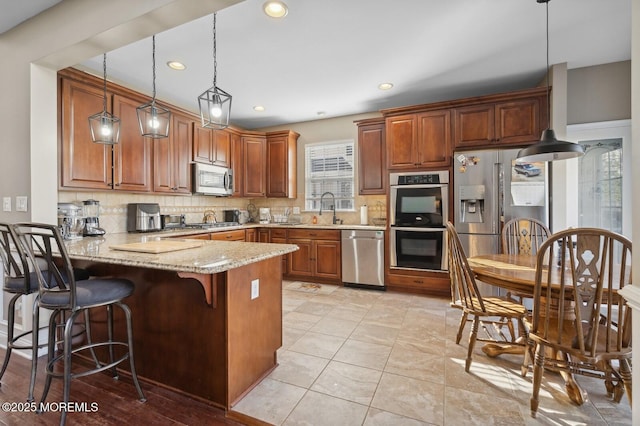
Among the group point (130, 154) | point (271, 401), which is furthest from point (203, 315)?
point (130, 154)

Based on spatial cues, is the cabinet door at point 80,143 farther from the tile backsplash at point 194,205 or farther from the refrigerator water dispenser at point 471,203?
the refrigerator water dispenser at point 471,203

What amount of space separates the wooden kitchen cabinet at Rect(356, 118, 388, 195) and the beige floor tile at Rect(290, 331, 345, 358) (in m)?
2.32

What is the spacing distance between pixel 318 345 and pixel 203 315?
1.10m

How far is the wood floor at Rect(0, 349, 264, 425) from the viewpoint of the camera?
1.58 metres

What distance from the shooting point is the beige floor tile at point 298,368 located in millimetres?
1930

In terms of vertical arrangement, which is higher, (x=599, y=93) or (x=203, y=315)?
(x=599, y=93)

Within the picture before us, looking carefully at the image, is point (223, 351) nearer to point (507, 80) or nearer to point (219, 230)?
point (219, 230)

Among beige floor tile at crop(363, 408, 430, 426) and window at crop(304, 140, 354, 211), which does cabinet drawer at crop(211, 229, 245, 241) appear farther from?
beige floor tile at crop(363, 408, 430, 426)

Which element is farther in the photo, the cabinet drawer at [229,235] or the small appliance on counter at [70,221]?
the cabinet drawer at [229,235]

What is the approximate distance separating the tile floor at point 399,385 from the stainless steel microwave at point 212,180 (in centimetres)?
233

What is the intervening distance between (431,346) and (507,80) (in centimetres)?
322

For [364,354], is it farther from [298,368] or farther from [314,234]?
[314,234]

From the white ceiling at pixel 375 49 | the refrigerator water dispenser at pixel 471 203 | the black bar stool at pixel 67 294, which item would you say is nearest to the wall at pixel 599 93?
the white ceiling at pixel 375 49

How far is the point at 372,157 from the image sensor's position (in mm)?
4273
